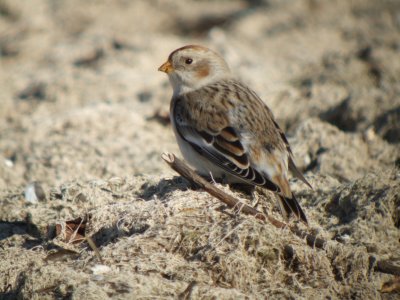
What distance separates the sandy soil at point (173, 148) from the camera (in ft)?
12.0

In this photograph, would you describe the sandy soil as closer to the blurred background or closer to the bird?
the blurred background

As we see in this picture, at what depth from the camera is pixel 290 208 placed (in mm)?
4254

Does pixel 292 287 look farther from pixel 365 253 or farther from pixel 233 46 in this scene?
pixel 233 46

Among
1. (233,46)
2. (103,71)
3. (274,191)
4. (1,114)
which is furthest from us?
(233,46)

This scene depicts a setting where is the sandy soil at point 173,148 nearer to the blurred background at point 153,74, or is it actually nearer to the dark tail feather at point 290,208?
the blurred background at point 153,74

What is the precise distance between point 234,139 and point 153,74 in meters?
3.87

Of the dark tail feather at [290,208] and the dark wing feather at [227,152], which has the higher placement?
the dark wing feather at [227,152]

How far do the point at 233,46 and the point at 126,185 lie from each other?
15.7ft

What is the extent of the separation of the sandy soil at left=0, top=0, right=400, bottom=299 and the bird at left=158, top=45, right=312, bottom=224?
170 millimetres

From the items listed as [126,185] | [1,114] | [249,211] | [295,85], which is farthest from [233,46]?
[249,211]

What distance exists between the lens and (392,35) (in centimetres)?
920

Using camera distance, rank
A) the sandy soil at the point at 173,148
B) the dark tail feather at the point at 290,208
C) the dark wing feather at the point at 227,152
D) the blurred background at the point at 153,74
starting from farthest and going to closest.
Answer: the blurred background at the point at 153,74
the dark wing feather at the point at 227,152
the dark tail feather at the point at 290,208
the sandy soil at the point at 173,148

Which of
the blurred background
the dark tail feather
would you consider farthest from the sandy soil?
the dark tail feather

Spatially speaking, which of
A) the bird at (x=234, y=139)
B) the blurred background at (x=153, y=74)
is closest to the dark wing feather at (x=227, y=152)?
the bird at (x=234, y=139)
